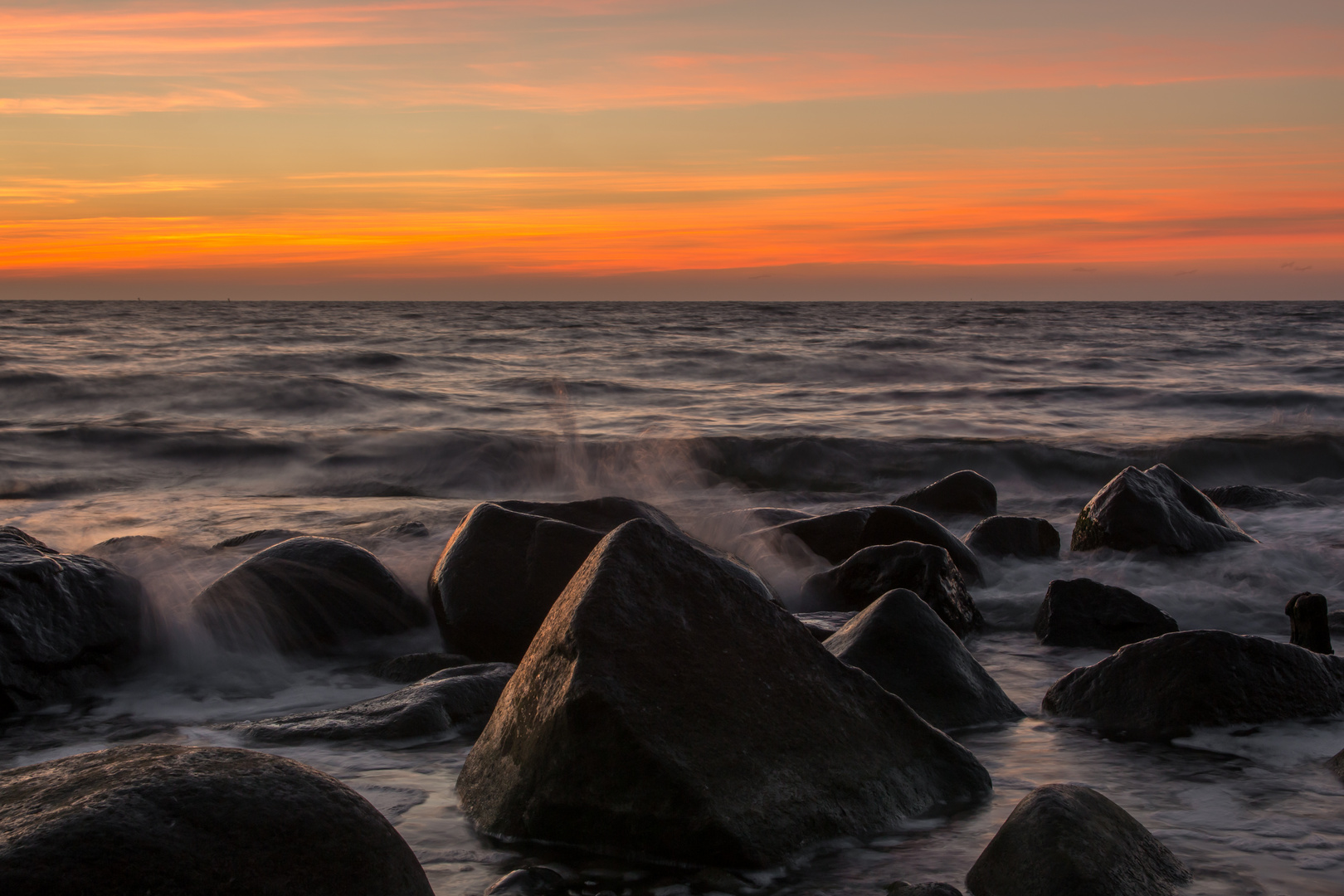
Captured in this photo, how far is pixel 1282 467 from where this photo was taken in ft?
34.4

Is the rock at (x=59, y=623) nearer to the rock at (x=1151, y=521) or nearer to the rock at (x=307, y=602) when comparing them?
the rock at (x=307, y=602)

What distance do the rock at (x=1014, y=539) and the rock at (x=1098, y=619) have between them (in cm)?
133

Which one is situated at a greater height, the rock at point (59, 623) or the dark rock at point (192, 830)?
the dark rock at point (192, 830)

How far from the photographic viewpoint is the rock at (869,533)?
531 centimetres

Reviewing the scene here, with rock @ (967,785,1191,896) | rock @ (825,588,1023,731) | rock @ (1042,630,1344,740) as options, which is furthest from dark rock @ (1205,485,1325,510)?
rock @ (967,785,1191,896)

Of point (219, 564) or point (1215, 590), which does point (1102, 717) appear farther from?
point (219, 564)

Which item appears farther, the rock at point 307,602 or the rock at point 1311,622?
the rock at point 307,602

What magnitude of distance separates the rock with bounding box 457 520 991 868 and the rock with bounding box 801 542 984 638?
1.96m

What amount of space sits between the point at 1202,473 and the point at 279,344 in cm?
2100

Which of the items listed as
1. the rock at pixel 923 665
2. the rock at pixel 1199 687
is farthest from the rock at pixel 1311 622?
the rock at pixel 923 665

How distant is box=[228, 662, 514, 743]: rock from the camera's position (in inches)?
120

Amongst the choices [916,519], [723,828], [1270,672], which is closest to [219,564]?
[916,519]

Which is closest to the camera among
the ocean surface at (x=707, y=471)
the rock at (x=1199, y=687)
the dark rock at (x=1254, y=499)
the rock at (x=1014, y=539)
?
the ocean surface at (x=707, y=471)

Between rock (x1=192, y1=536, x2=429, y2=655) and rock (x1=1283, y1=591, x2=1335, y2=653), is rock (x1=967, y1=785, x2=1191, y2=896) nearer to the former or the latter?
rock (x1=1283, y1=591, x2=1335, y2=653)
